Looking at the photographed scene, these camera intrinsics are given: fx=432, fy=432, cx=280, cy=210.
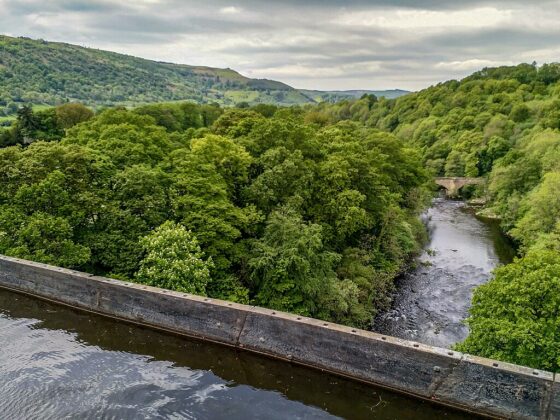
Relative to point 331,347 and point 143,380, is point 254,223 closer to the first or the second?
point 331,347

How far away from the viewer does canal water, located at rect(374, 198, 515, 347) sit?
26.2 metres

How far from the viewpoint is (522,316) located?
1560 centimetres

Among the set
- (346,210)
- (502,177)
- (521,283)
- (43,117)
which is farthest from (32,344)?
(43,117)

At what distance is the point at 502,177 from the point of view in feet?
170

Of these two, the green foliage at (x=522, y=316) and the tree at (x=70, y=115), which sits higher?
the tree at (x=70, y=115)

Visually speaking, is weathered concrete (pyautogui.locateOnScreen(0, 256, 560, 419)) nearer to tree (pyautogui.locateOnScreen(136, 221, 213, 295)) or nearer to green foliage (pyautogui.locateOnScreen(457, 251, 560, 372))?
tree (pyautogui.locateOnScreen(136, 221, 213, 295))

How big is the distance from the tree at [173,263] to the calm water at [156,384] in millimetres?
5881

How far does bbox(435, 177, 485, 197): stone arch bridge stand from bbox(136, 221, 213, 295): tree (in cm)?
6056

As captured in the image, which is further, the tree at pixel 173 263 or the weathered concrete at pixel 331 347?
the tree at pixel 173 263

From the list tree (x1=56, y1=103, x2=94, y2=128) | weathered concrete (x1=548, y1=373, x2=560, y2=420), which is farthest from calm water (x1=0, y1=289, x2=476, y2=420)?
tree (x1=56, y1=103, x2=94, y2=128)

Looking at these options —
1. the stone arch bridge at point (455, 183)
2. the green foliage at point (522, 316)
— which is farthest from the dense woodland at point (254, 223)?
the stone arch bridge at point (455, 183)

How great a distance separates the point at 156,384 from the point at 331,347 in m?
4.24

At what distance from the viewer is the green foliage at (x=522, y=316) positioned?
14.3 m

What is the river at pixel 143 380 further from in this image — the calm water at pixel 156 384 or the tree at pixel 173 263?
the tree at pixel 173 263
